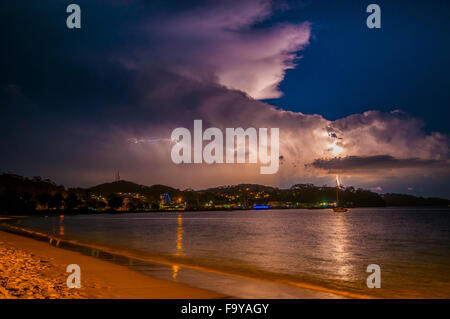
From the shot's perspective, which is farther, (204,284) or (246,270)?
(246,270)

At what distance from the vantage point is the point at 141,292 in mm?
11789

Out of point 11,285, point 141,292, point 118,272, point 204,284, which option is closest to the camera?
point 11,285

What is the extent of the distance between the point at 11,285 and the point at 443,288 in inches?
777

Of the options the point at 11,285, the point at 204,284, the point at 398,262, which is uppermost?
the point at 11,285

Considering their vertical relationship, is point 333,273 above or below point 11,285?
below

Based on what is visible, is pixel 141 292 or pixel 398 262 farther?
pixel 398 262
